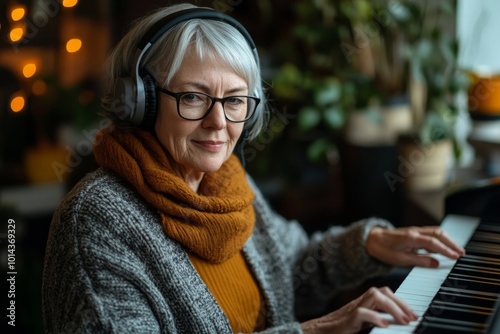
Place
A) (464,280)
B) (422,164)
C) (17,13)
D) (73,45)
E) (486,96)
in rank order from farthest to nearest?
(73,45), (17,13), (422,164), (486,96), (464,280)

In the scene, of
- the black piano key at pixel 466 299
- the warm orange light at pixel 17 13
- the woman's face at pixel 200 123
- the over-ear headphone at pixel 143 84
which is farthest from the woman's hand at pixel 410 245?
the warm orange light at pixel 17 13

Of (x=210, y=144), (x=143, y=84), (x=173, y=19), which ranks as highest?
(x=173, y=19)

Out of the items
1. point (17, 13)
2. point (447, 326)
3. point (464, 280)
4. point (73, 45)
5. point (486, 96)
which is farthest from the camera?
point (73, 45)

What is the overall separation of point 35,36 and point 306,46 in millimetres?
1180

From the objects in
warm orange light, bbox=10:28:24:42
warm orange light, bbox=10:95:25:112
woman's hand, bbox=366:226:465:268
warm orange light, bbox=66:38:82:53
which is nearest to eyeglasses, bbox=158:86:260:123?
woman's hand, bbox=366:226:465:268

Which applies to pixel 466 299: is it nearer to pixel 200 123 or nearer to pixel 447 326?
pixel 447 326

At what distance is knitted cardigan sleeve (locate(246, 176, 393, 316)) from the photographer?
1534 mm

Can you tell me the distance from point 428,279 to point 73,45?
2.34 meters

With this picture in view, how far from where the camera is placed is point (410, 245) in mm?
1449

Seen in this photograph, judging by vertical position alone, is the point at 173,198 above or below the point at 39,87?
above

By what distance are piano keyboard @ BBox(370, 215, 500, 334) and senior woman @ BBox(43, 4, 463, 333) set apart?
2.0 inches

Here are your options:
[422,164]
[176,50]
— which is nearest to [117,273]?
[176,50]

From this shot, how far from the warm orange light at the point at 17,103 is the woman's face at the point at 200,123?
1840 mm

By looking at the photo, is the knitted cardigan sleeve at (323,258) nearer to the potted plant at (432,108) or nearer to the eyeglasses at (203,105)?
the eyeglasses at (203,105)
